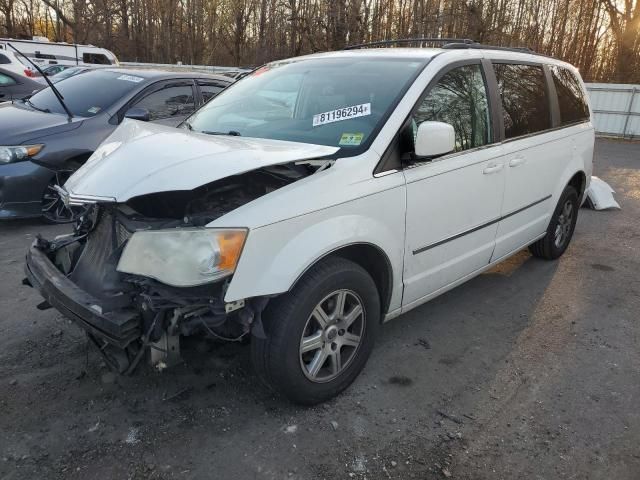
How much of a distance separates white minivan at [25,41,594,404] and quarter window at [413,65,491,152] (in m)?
0.01

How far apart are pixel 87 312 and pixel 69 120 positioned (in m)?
4.00

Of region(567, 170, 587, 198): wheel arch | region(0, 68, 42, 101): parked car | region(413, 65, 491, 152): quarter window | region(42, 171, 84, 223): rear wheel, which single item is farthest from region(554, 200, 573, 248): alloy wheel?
region(0, 68, 42, 101): parked car

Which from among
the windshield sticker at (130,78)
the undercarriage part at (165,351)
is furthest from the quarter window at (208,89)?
the undercarriage part at (165,351)

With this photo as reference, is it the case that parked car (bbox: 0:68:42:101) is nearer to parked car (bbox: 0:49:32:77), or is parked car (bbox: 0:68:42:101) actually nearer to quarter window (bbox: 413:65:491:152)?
parked car (bbox: 0:49:32:77)

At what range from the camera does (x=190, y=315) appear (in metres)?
2.33

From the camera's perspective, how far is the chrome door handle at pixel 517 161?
3741mm

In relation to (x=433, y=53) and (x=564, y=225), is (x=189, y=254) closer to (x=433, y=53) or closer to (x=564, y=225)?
(x=433, y=53)

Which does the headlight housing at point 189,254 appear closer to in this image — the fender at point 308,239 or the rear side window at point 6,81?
the fender at point 308,239

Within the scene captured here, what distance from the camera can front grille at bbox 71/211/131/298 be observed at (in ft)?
8.31

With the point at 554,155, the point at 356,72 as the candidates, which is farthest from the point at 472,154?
the point at 554,155

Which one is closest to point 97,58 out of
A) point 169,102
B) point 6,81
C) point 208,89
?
point 6,81

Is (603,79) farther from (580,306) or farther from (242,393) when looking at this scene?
(242,393)

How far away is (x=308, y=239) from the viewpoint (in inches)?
95.9

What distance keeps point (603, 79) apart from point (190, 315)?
24739 mm
